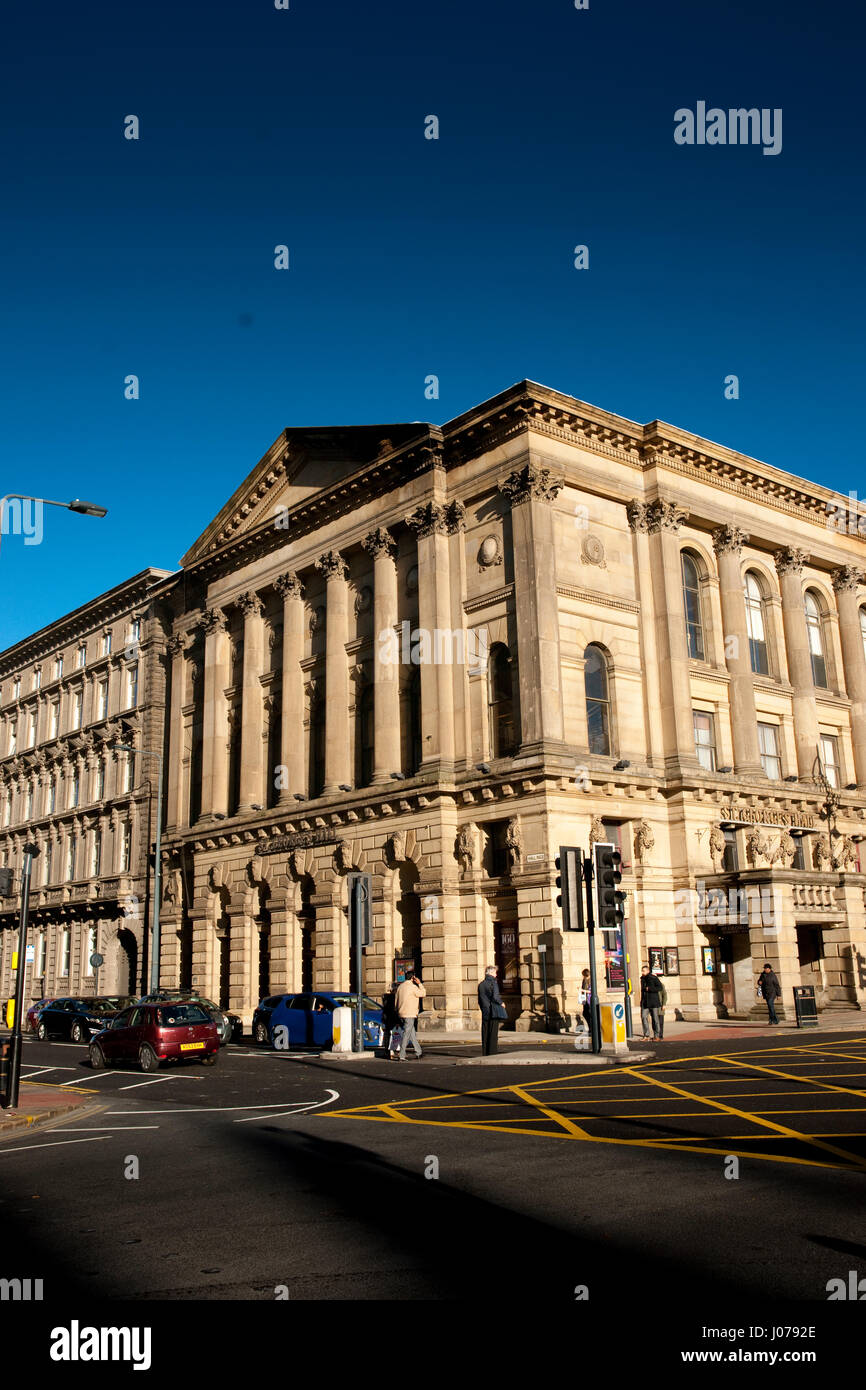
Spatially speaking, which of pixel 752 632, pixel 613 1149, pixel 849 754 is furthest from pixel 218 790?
pixel 613 1149

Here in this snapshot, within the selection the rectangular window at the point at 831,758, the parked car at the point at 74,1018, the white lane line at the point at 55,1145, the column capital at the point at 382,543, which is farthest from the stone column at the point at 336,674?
the white lane line at the point at 55,1145

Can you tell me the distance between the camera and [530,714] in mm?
34000

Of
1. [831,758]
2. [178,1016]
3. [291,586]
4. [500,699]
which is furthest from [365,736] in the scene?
[831,758]

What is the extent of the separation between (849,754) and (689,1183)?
3783 centimetres

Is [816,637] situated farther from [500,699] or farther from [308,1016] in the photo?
[308,1016]

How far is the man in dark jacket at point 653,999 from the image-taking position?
2747cm

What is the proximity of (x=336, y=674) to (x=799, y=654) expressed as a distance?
58.1 ft

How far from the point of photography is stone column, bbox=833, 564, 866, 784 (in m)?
44.2

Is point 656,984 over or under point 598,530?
under

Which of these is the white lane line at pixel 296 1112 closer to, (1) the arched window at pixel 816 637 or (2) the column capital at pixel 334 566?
(2) the column capital at pixel 334 566

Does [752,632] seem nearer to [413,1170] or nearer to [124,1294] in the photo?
[413,1170]

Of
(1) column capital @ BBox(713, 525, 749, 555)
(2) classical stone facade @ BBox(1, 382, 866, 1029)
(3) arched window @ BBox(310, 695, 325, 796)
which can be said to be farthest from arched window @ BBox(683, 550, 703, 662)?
(3) arched window @ BBox(310, 695, 325, 796)

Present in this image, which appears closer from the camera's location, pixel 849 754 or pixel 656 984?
pixel 656 984

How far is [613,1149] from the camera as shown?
37.2ft
